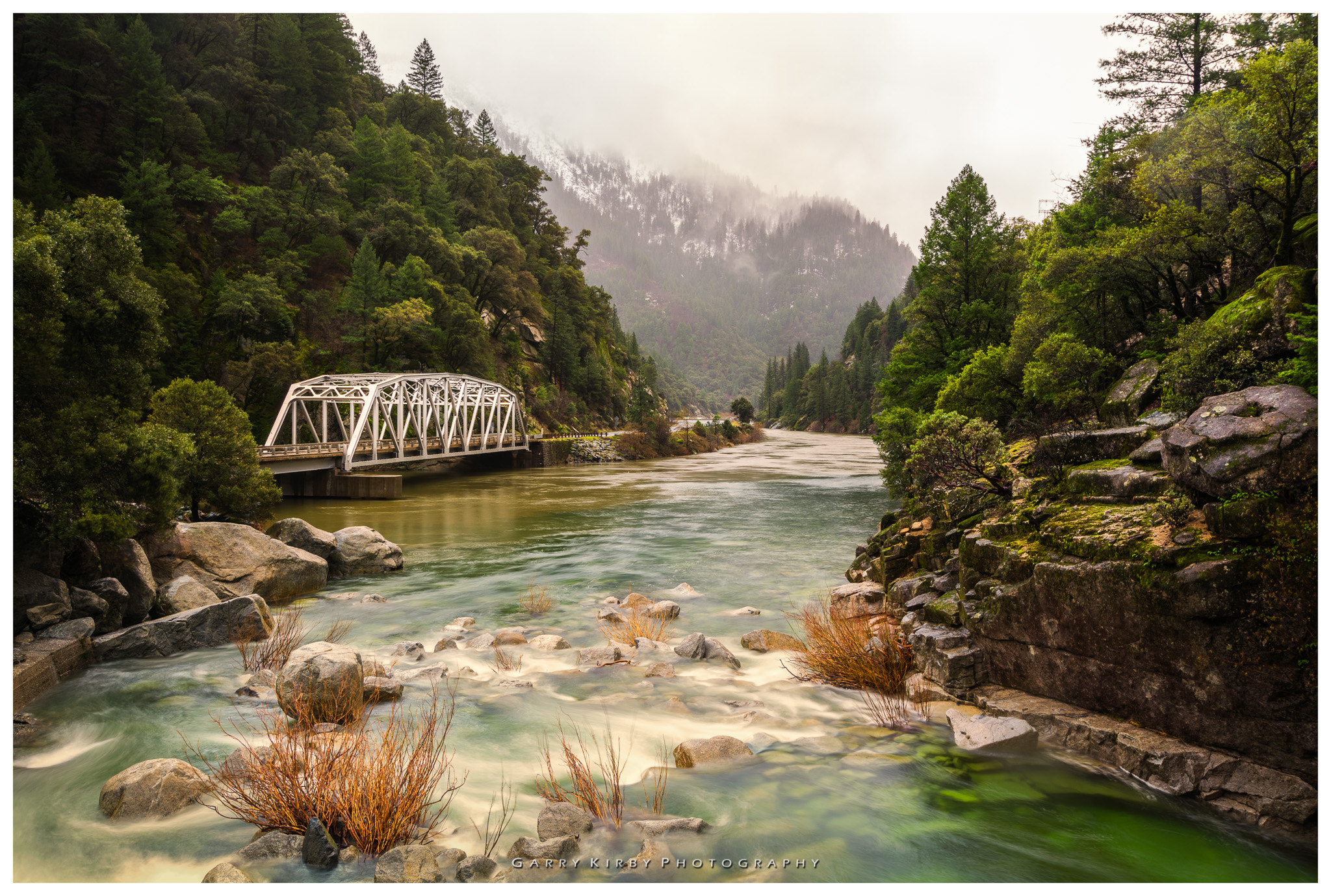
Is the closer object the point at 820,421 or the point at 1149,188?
the point at 1149,188

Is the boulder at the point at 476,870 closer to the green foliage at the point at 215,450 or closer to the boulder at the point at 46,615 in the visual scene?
the boulder at the point at 46,615

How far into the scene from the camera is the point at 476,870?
17.4 ft

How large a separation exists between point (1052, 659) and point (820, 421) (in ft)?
506

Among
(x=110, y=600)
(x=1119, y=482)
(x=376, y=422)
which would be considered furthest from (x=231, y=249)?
(x=1119, y=482)

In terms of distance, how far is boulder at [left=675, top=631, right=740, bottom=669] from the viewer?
36.7 ft

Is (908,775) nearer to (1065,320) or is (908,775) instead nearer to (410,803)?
(410,803)

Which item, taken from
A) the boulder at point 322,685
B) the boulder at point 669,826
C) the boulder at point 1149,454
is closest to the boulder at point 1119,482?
the boulder at point 1149,454

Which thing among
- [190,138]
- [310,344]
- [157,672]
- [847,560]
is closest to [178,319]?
[310,344]

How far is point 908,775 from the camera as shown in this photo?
282 inches

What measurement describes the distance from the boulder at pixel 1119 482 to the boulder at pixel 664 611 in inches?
332

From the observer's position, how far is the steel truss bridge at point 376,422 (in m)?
38.8

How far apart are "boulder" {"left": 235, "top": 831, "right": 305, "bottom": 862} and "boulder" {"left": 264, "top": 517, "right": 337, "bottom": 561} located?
46.1ft

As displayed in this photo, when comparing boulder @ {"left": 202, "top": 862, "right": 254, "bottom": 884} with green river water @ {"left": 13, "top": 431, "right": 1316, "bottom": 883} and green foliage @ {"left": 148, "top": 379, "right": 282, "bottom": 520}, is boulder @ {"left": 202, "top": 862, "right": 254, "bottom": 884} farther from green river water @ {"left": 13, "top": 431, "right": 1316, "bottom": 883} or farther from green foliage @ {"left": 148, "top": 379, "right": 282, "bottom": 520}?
green foliage @ {"left": 148, "top": 379, "right": 282, "bottom": 520}

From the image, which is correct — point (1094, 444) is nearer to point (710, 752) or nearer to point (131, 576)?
point (710, 752)
